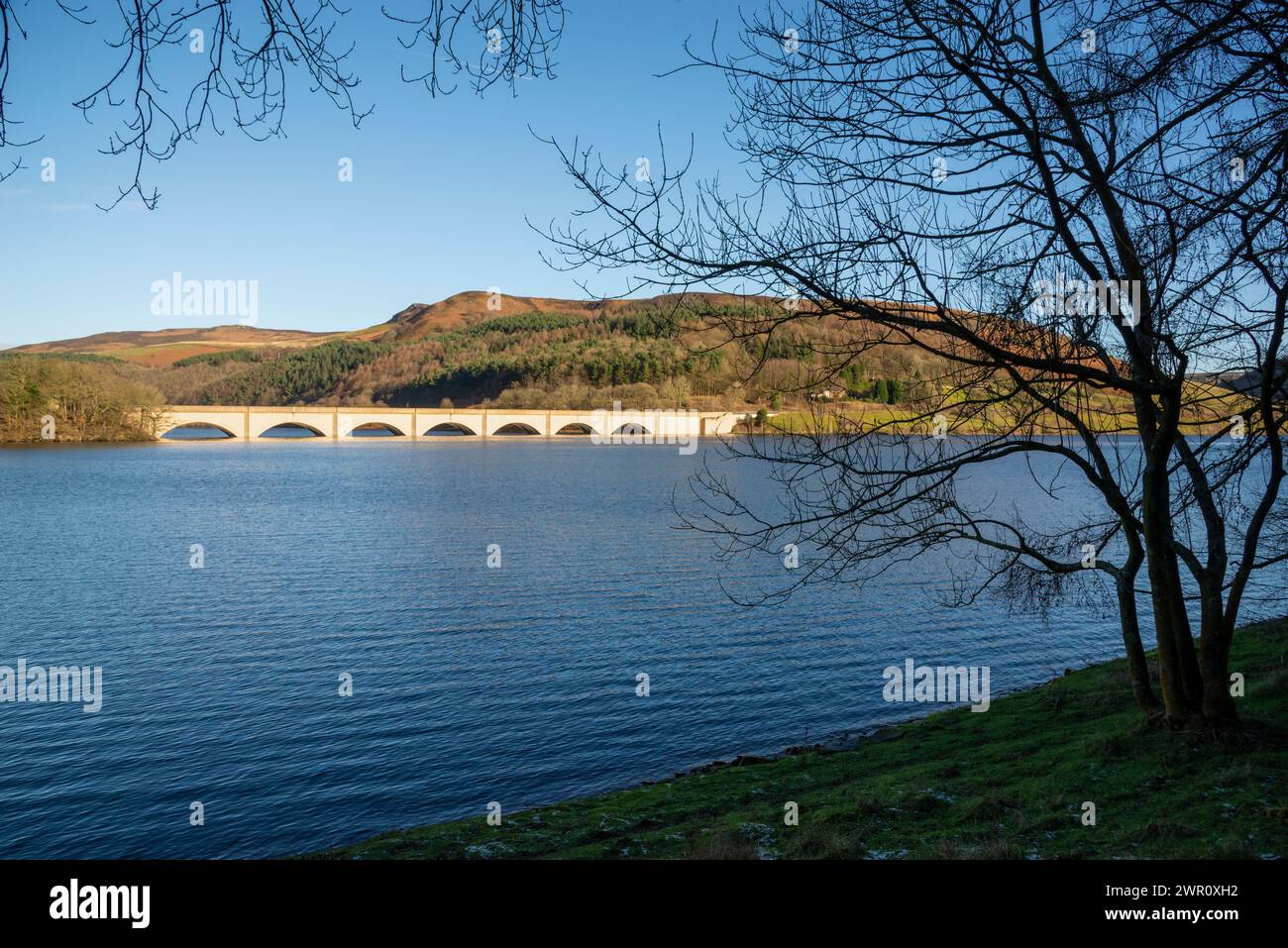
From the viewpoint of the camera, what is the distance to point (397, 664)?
74.0 ft

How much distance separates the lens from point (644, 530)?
46094 millimetres

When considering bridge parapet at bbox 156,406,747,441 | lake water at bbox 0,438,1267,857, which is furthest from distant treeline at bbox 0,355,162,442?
lake water at bbox 0,438,1267,857

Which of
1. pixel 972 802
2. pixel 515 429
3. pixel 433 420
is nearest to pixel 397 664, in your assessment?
pixel 972 802

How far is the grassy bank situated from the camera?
873cm

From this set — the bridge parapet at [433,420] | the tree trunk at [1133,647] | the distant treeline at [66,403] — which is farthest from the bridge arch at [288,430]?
the tree trunk at [1133,647]

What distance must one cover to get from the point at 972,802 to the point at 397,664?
15.5 m

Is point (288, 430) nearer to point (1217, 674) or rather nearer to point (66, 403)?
point (66, 403)

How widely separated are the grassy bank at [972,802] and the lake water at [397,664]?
211 centimetres

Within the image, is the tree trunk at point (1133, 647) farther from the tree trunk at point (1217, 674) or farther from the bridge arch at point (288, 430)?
the bridge arch at point (288, 430)

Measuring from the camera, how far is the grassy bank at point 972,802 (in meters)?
8.73

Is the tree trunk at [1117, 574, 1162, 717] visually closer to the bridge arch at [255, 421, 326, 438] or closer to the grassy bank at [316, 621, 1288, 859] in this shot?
the grassy bank at [316, 621, 1288, 859]

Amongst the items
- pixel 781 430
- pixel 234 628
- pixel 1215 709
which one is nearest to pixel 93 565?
pixel 234 628
